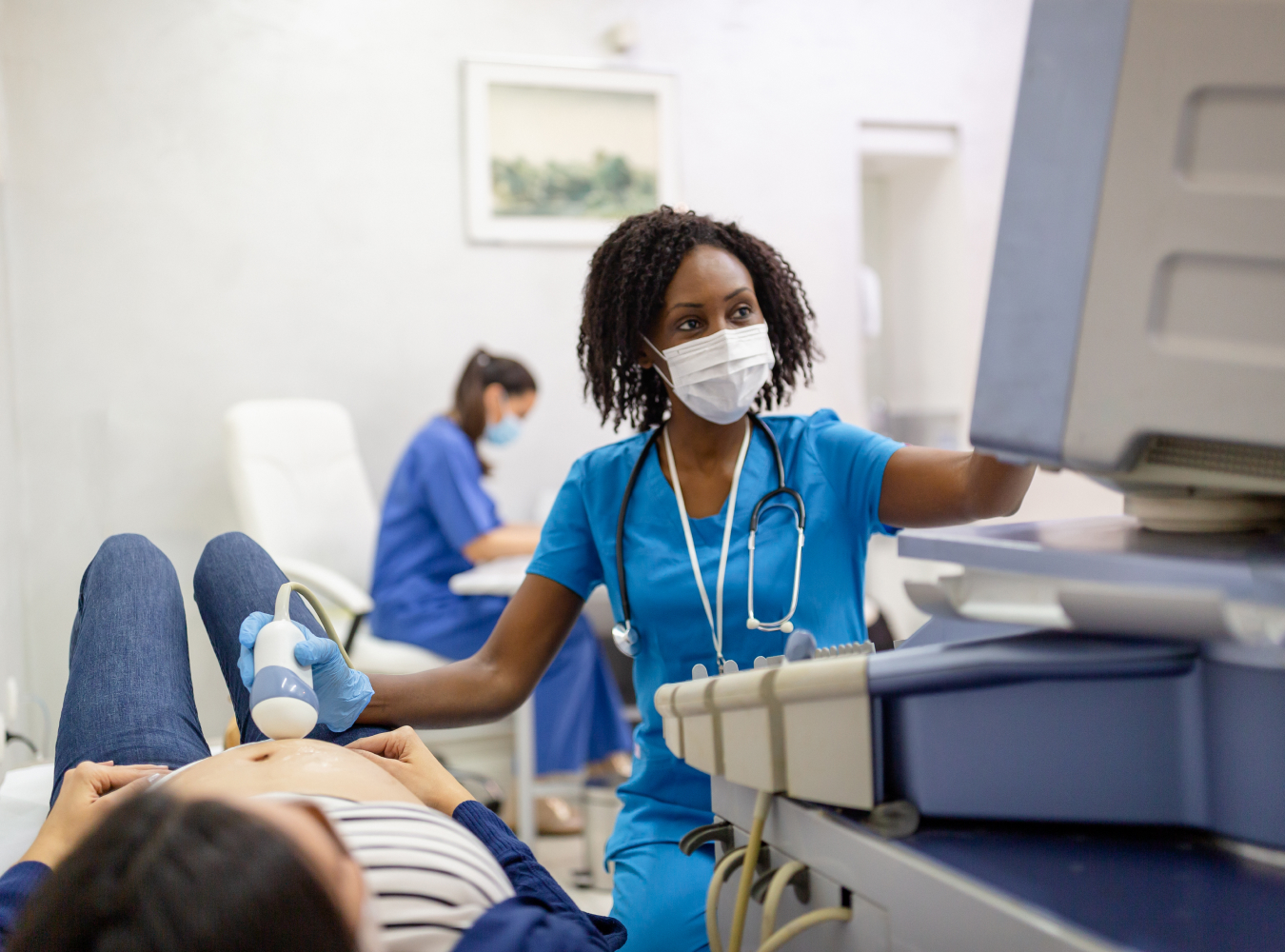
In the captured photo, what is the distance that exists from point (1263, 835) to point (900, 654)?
22cm

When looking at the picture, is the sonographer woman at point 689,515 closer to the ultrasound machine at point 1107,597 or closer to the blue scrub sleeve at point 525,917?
the blue scrub sleeve at point 525,917

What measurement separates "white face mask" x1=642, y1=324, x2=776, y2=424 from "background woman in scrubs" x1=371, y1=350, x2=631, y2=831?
1.54 meters

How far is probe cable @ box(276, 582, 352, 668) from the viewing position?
1.01m

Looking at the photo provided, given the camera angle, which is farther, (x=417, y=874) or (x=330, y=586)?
(x=330, y=586)

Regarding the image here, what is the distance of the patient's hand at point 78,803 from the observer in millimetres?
898

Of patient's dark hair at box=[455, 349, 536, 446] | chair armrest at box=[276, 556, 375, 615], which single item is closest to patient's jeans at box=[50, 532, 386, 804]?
chair armrest at box=[276, 556, 375, 615]

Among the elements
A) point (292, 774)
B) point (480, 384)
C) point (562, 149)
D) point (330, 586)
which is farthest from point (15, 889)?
point (562, 149)

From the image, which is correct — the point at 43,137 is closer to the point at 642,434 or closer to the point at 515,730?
the point at 515,730

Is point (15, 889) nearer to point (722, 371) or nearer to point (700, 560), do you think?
point (700, 560)

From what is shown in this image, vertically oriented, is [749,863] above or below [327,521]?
above

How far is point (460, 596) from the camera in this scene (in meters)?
2.80

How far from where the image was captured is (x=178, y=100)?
3166 millimetres

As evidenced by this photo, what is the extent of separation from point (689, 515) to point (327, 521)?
201cm

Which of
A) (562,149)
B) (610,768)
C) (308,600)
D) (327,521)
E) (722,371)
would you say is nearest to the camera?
(308,600)
